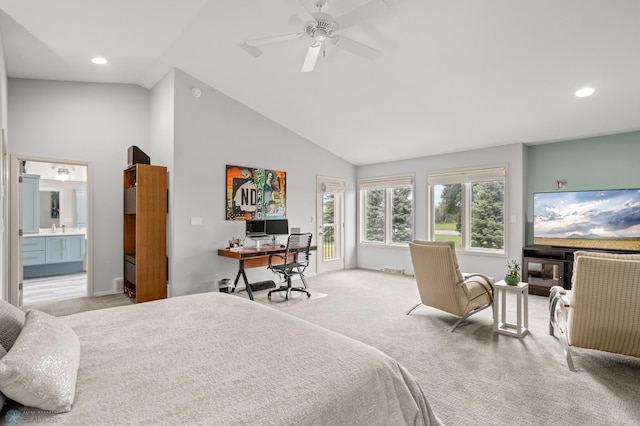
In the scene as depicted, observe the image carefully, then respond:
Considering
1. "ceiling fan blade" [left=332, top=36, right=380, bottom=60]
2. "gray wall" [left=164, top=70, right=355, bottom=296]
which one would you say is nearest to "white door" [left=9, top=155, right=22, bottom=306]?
"gray wall" [left=164, top=70, right=355, bottom=296]

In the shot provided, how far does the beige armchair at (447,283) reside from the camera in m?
3.42

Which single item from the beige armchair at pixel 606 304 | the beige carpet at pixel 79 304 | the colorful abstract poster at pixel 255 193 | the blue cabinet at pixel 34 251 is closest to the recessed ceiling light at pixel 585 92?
the beige armchair at pixel 606 304

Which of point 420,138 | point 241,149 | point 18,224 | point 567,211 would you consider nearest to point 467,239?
point 567,211

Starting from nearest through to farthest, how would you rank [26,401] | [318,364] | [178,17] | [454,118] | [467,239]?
[26,401] → [318,364] → [178,17] → [454,118] → [467,239]

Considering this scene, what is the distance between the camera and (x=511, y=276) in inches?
133

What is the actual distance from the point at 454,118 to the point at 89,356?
4901mm

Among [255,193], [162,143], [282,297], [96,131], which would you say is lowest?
[282,297]

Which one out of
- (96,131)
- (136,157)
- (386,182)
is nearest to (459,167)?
(386,182)

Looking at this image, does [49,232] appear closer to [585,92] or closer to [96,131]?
[96,131]

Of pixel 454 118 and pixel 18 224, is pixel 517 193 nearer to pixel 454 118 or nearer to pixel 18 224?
pixel 454 118

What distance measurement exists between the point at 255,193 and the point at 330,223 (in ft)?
6.82

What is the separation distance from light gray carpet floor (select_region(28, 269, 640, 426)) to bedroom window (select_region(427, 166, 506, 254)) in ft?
5.26

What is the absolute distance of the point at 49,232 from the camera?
265 inches

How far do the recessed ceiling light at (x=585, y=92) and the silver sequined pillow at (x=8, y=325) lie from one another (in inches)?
208
